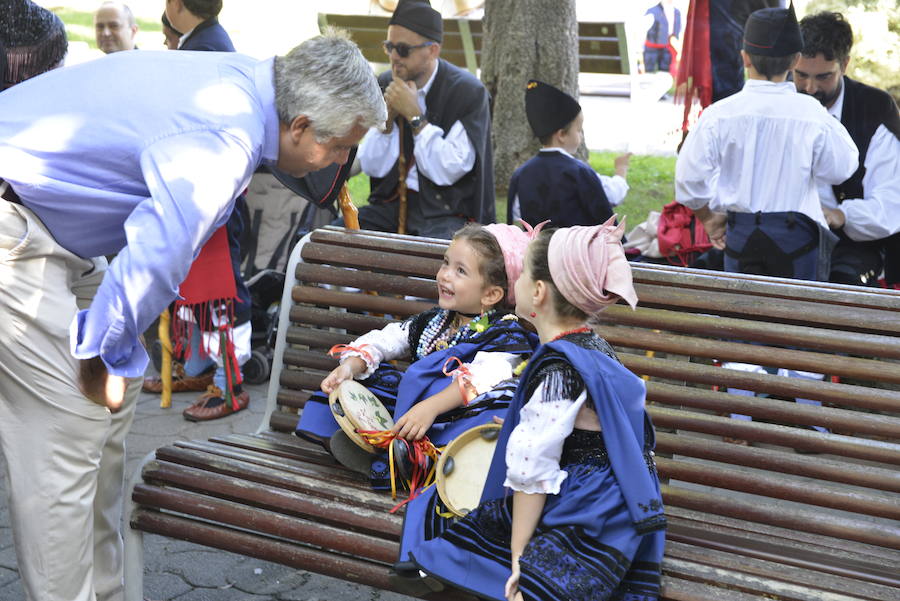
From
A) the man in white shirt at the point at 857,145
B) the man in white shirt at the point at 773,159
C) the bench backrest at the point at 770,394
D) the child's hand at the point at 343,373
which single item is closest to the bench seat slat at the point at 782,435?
the bench backrest at the point at 770,394

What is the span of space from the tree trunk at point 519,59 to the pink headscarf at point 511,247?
17.1ft

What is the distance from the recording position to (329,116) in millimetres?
2656

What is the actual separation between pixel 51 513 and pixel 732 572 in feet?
5.48

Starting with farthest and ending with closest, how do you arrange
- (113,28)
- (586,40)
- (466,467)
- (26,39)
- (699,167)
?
(586,40), (113,28), (699,167), (26,39), (466,467)

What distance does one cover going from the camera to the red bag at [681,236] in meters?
5.63

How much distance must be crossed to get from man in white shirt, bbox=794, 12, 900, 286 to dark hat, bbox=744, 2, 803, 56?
0.96ft

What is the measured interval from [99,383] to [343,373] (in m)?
0.78

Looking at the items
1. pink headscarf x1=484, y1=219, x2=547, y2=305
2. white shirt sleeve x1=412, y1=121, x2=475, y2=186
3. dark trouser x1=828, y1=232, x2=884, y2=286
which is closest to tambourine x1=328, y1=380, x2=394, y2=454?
pink headscarf x1=484, y1=219, x2=547, y2=305

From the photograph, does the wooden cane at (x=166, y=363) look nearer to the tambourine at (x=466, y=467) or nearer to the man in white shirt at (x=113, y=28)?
the man in white shirt at (x=113, y=28)

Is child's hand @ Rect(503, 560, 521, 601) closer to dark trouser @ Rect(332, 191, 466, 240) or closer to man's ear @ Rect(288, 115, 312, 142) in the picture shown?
man's ear @ Rect(288, 115, 312, 142)

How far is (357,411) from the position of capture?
304 cm

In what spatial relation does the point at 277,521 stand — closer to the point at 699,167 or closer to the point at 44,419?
the point at 44,419

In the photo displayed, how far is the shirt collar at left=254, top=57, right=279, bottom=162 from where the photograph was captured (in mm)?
2670

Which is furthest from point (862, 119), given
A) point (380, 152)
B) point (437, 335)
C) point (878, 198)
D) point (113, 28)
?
point (113, 28)
